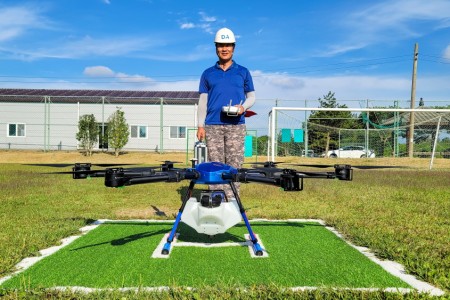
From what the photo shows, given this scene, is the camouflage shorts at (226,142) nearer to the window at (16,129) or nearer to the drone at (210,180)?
the drone at (210,180)

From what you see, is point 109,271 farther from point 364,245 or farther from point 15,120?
point 15,120

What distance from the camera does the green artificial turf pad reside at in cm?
345

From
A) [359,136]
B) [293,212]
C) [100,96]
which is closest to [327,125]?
[359,136]

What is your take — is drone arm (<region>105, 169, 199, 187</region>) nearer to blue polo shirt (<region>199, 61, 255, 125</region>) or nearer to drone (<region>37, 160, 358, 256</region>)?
drone (<region>37, 160, 358, 256</region>)

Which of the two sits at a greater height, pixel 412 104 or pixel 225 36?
pixel 412 104

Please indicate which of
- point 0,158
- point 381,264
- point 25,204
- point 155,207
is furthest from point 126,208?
point 0,158

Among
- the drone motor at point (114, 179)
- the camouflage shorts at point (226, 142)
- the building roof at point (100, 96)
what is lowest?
the drone motor at point (114, 179)

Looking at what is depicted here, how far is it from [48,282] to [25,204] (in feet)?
17.3

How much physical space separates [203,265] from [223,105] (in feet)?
7.61

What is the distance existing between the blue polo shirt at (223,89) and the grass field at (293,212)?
2.00 meters

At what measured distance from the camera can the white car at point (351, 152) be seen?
94.6 ft

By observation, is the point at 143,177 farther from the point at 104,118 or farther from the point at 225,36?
the point at 104,118

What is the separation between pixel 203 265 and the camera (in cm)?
390

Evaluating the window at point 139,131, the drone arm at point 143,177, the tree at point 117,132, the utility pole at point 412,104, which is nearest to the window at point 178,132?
the window at point 139,131
